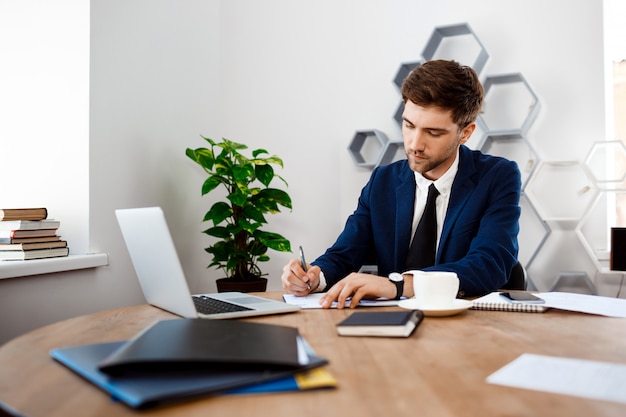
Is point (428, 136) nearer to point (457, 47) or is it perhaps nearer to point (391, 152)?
point (391, 152)

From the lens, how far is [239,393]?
23.4 inches

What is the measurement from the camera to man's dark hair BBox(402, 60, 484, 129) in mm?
1743

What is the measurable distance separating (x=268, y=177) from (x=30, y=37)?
1.17 metres

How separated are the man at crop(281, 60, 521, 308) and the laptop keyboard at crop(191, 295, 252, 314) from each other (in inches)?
11.6

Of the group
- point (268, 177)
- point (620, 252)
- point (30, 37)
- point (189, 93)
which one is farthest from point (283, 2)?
point (620, 252)

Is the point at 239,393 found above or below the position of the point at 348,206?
below

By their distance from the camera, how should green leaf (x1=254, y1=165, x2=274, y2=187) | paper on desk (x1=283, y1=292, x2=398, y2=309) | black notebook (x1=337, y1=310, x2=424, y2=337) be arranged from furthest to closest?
green leaf (x1=254, y1=165, x2=274, y2=187)
paper on desk (x1=283, y1=292, x2=398, y2=309)
black notebook (x1=337, y1=310, x2=424, y2=337)

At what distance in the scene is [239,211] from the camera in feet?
8.84

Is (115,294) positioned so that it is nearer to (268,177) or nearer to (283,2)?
(268,177)

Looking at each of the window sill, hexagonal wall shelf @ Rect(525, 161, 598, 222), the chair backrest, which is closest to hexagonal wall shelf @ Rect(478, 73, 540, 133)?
hexagonal wall shelf @ Rect(525, 161, 598, 222)

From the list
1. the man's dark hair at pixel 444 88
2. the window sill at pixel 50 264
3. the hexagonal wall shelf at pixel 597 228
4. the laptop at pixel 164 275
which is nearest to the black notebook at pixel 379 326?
the laptop at pixel 164 275

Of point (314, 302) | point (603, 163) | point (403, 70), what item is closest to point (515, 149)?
point (603, 163)

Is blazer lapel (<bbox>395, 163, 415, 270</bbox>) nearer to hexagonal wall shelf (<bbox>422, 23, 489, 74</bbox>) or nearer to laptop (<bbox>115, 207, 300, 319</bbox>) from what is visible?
laptop (<bbox>115, 207, 300, 319</bbox>)

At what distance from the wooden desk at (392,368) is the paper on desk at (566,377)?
0.8 inches
